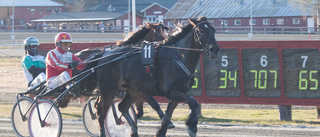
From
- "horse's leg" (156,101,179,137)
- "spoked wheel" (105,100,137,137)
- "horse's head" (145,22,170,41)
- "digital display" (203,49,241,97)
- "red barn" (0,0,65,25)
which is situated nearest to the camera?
"horse's leg" (156,101,179,137)

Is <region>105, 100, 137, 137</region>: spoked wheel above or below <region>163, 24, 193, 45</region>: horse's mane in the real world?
below

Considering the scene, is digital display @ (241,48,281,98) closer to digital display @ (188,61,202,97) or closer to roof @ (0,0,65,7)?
digital display @ (188,61,202,97)

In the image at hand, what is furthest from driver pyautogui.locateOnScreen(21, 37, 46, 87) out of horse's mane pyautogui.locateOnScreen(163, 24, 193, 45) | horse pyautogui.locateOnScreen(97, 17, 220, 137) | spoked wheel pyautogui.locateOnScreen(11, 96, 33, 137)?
horse's mane pyautogui.locateOnScreen(163, 24, 193, 45)

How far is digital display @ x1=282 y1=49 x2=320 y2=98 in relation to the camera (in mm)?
9656

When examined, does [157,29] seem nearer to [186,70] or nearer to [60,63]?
[60,63]

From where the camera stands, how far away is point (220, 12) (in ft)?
194

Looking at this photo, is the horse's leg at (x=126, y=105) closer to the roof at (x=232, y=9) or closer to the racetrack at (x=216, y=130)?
the racetrack at (x=216, y=130)

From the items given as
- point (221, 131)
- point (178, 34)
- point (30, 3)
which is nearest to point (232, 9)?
point (30, 3)

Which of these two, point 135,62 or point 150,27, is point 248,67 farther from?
point 135,62

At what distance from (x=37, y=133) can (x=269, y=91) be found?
4565 mm

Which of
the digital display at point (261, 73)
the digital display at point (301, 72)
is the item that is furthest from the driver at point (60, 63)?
the digital display at point (301, 72)

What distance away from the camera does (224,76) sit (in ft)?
33.4

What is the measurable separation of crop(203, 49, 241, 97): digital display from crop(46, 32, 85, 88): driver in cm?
326

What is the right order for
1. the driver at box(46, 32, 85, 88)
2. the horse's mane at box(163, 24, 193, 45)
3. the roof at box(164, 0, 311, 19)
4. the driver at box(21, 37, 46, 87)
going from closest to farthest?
the horse's mane at box(163, 24, 193, 45) < the driver at box(46, 32, 85, 88) < the driver at box(21, 37, 46, 87) < the roof at box(164, 0, 311, 19)
